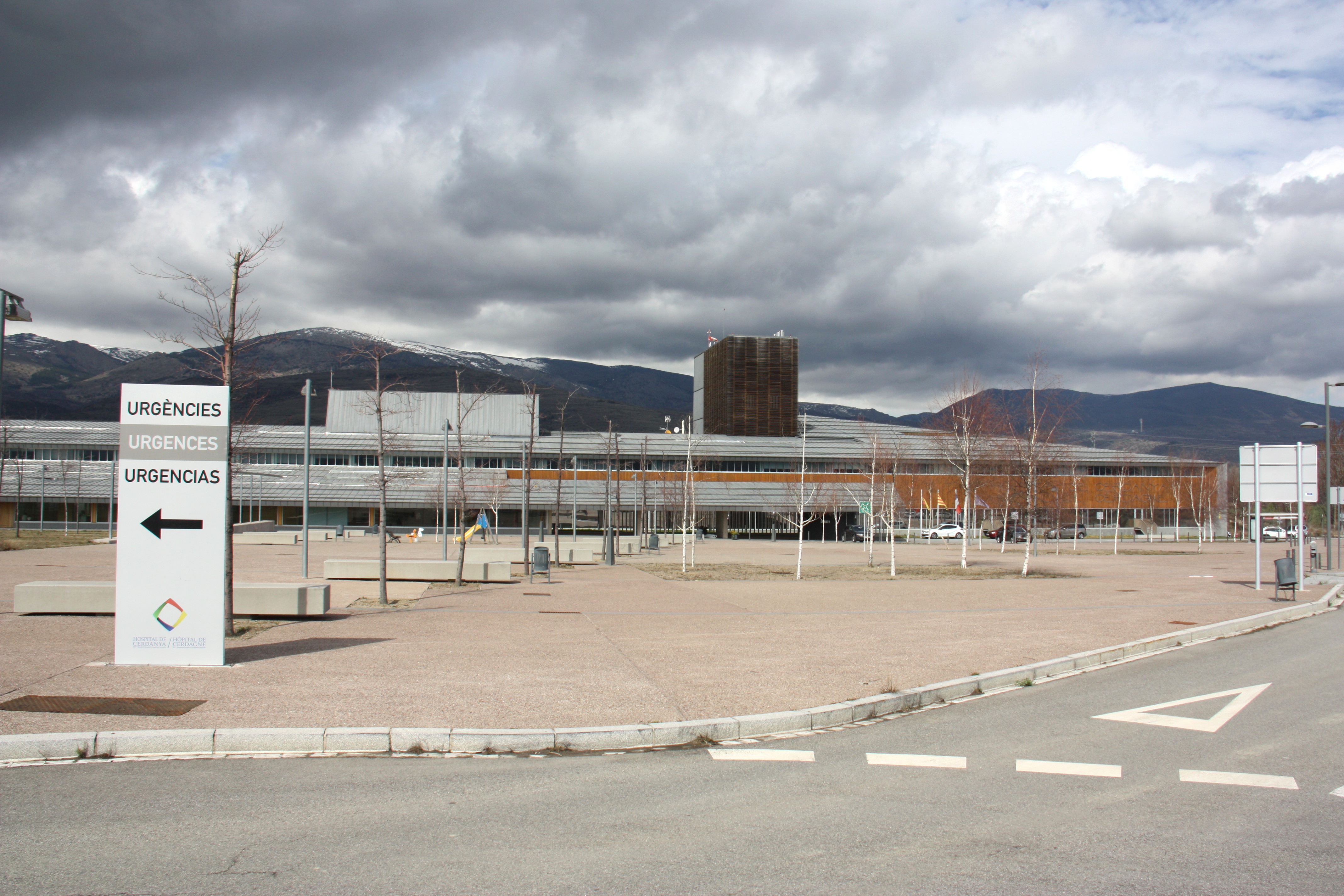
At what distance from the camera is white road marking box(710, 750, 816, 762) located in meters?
7.18

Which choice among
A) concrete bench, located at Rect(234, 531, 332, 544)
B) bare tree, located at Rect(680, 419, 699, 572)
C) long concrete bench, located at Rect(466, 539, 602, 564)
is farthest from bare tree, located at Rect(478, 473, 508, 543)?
long concrete bench, located at Rect(466, 539, 602, 564)

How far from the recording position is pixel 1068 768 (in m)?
6.86

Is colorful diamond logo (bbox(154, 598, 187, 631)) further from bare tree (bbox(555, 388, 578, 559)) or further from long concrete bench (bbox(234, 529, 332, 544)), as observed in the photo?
long concrete bench (bbox(234, 529, 332, 544))

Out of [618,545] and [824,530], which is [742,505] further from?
[618,545]

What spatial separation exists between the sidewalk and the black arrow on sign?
160 cm

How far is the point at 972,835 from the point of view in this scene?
17.4 ft

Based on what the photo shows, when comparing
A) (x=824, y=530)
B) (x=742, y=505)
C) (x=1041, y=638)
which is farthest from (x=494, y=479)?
(x=1041, y=638)

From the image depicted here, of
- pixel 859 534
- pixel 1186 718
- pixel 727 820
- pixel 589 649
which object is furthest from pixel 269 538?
pixel 727 820

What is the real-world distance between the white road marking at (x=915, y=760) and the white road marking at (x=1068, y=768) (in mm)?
467

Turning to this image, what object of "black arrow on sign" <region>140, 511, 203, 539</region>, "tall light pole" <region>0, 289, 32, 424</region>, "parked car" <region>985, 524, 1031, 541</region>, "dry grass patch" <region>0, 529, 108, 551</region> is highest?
"tall light pole" <region>0, 289, 32, 424</region>

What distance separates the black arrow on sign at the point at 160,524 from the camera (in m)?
10.4

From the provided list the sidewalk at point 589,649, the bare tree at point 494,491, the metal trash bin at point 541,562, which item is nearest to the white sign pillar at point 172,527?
the sidewalk at point 589,649

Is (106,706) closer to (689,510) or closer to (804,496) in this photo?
(804,496)

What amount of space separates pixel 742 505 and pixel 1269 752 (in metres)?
77.1
